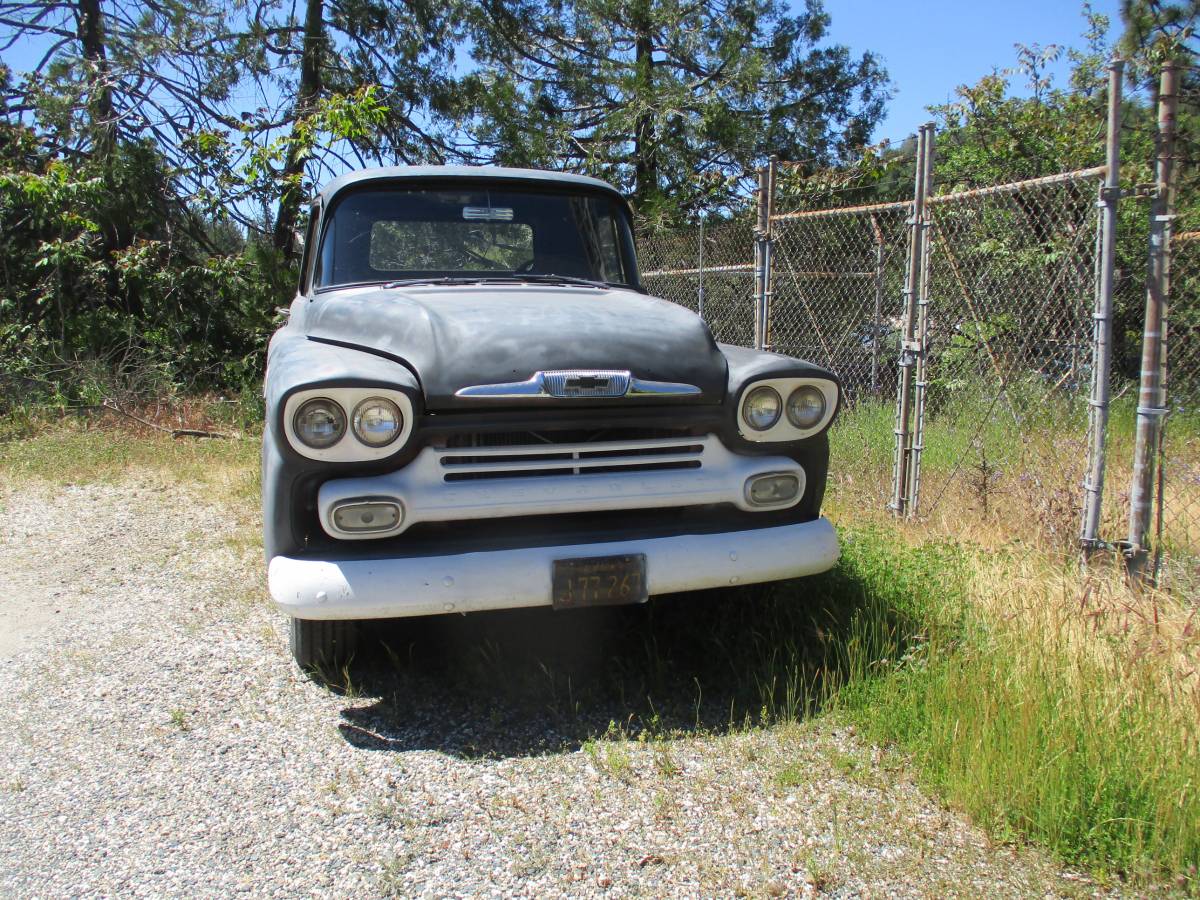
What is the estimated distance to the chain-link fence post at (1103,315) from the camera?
3773 mm

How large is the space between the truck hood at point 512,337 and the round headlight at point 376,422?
0.14m

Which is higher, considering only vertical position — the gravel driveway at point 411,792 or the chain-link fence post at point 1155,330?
the chain-link fence post at point 1155,330

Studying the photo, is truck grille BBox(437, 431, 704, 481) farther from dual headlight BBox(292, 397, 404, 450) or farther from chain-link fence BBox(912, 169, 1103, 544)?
chain-link fence BBox(912, 169, 1103, 544)

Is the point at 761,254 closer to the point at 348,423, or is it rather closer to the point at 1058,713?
the point at 348,423

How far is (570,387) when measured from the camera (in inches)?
129

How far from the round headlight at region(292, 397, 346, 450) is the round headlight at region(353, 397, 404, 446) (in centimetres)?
5

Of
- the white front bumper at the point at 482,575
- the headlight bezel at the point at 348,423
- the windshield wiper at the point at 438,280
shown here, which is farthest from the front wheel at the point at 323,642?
the windshield wiper at the point at 438,280

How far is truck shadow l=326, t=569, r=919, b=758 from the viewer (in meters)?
3.36

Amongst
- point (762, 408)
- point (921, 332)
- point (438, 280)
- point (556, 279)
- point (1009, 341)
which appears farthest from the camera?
point (1009, 341)

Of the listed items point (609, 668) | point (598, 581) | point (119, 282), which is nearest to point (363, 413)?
point (598, 581)

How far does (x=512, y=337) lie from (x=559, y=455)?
1.48 ft

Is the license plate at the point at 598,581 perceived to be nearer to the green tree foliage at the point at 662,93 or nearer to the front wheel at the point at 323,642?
the front wheel at the point at 323,642

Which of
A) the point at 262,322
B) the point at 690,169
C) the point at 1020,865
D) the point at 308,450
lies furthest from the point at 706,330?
the point at 690,169

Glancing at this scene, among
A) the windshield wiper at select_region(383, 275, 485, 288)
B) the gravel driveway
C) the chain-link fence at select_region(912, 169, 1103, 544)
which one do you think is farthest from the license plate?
the chain-link fence at select_region(912, 169, 1103, 544)
